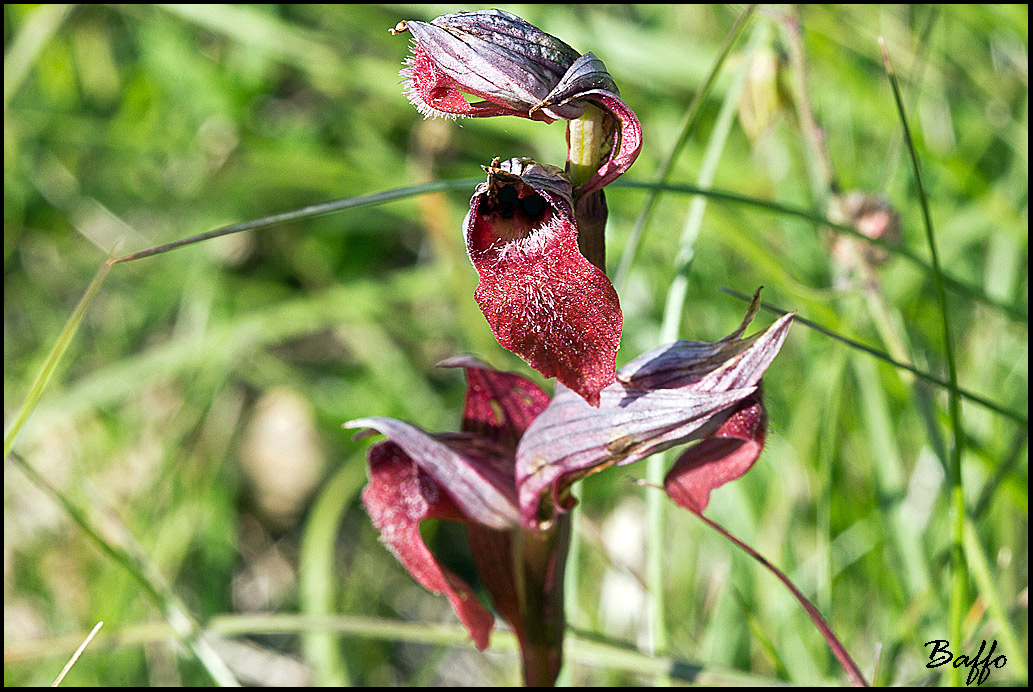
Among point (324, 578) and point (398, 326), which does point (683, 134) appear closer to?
point (324, 578)

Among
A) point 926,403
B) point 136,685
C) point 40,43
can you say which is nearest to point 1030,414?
point 926,403

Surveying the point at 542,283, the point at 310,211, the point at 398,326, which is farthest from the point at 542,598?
the point at 398,326

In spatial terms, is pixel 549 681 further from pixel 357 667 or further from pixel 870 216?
pixel 357 667

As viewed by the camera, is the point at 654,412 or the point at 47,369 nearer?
the point at 654,412

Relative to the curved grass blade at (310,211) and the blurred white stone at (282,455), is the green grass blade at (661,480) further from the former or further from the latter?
the blurred white stone at (282,455)

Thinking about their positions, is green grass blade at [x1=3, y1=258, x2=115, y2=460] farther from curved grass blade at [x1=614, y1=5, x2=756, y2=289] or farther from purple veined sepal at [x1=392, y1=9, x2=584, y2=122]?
curved grass blade at [x1=614, y1=5, x2=756, y2=289]

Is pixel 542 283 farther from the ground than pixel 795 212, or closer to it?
closer to it

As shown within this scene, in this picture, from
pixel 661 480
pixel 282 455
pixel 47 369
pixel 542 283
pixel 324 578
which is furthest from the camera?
pixel 282 455
